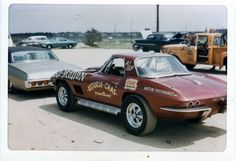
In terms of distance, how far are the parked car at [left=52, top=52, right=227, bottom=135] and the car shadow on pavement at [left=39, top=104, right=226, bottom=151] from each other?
63 mm

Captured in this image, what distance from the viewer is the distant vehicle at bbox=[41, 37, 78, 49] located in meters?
2.93

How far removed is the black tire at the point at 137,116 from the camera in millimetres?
3051

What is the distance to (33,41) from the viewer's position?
9.98 feet

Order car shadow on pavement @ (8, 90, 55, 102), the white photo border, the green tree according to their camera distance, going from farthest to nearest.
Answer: car shadow on pavement @ (8, 90, 55, 102)
the green tree
the white photo border

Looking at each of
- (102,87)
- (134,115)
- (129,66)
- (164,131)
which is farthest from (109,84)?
(164,131)

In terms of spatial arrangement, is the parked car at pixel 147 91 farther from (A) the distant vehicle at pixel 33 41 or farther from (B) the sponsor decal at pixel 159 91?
(A) the distant vehicle at pixel 33 41

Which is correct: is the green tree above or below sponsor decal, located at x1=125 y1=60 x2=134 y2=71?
above

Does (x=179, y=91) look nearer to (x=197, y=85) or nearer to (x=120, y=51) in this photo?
(x=197, y=85)

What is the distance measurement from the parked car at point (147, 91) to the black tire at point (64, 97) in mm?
12

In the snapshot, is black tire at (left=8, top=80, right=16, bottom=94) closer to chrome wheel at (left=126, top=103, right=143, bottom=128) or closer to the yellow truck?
chrome wheel at (left=126, top=103, right=143, bottom=128)

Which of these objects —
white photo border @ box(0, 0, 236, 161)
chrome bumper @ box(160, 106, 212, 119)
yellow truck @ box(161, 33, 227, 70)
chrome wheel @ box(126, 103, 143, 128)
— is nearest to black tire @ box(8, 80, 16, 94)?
white photo border @ box(0, 0, 236, 161)

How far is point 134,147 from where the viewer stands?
2830mm

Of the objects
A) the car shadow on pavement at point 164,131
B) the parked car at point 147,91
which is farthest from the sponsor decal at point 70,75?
the car shadow on pavement at point 164,131
